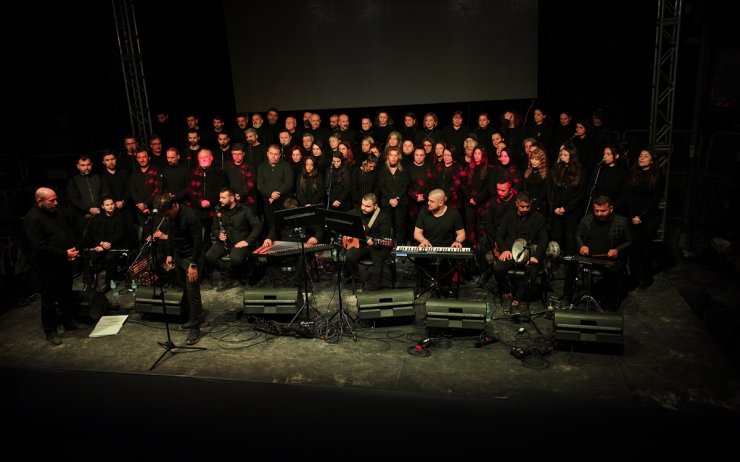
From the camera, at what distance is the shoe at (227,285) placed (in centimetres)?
755

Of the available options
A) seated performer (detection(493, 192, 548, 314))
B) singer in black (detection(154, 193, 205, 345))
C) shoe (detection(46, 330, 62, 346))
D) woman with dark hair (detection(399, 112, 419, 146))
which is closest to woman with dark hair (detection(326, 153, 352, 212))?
woman with dark hair (detection(399, 112, 419, 146))

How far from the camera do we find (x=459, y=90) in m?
9.74

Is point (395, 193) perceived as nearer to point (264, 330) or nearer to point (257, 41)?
point (264, 330)

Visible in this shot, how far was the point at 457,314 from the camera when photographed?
5.72 meters

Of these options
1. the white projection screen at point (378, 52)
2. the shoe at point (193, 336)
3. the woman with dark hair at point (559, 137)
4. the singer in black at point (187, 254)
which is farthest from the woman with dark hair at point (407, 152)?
the shoe at point (193, 336)

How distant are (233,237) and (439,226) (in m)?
2.76

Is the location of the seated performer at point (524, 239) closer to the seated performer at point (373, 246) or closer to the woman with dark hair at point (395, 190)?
the seated performer at point (373, 246)

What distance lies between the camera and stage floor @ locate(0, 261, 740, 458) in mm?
2168

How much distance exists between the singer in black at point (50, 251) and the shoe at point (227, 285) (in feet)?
6.03

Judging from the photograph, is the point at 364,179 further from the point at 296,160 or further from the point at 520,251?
the point at 520,251

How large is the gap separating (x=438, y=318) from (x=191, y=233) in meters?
2.87

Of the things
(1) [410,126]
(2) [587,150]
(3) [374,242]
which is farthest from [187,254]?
(2) [587,150]

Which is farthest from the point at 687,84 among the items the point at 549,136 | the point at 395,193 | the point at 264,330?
the point at 264,330

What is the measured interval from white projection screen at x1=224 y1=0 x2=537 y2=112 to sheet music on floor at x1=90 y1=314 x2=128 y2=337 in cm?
535
